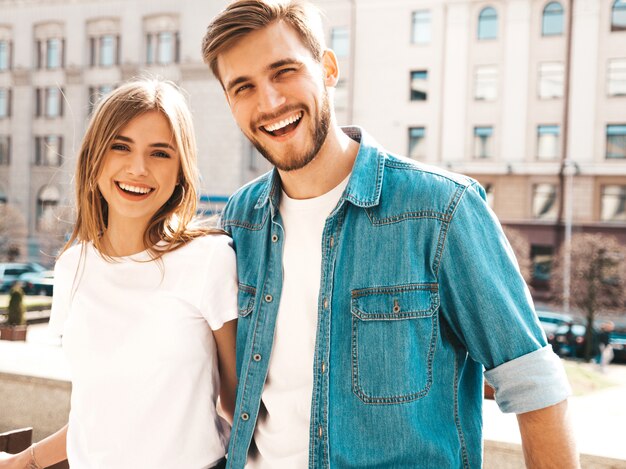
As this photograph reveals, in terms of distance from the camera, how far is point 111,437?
68.7 inches

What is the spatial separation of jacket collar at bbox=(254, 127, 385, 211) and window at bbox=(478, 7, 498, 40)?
25250mm

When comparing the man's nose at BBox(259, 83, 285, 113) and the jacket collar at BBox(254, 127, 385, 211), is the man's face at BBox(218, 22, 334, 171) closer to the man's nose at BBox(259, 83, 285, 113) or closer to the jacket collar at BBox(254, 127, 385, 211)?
the man's nose at BBox(259, 83, 285, 113)

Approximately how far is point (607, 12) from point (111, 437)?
1039 inches

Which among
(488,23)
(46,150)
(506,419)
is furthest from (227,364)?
(46,150)

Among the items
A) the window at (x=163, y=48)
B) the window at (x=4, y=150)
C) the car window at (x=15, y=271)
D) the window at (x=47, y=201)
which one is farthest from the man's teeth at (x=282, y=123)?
the window at (x=4, y=150)

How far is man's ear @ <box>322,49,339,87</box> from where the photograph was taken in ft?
6.22

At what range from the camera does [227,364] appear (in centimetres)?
193

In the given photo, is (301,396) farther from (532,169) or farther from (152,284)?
(532,169)

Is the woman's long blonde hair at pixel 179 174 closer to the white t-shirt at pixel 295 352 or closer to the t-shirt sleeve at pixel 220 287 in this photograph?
the t-shirt sleeve at pixel 220 287

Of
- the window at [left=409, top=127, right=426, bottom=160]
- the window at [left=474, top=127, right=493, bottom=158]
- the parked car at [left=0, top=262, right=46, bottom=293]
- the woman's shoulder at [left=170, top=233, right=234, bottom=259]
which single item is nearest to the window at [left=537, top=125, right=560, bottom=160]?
the window at [left=474, top=127, right=493, bottom=158]

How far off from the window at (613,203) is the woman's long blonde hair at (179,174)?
81.5 feet

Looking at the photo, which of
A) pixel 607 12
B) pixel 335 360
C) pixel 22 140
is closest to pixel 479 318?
pixel 335 360

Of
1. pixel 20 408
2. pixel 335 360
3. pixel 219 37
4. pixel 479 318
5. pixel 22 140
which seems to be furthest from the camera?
pixel 22 140

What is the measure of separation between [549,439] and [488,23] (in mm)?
26002
